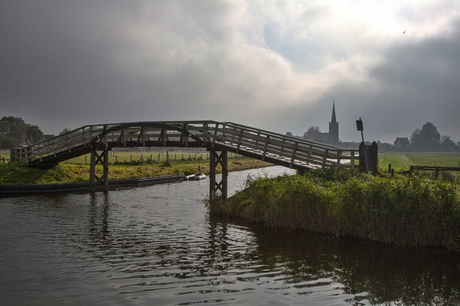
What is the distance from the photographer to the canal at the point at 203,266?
9945 millimetres

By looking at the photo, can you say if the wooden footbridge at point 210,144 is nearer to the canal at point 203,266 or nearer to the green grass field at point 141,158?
the canal at point 203,266

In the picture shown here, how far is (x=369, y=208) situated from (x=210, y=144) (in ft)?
42.8

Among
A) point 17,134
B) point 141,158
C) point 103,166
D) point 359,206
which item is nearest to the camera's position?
point 359,206

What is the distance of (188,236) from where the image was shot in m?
16.8

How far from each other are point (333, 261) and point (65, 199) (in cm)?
2078

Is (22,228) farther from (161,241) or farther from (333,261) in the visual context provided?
(333,261)

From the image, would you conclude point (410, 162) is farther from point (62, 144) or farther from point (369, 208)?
point (369, 208)

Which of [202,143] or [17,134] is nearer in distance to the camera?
[202,143]

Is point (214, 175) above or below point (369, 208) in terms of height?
above

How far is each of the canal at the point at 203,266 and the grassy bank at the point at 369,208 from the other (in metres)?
0.56

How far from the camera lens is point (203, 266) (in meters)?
12.5

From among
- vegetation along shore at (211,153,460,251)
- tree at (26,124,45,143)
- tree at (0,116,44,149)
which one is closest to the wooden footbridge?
vegetation along shore at (211,153,460,251)

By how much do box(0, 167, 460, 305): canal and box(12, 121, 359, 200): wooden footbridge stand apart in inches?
236

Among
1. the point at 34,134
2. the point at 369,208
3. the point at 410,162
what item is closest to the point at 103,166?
the point at 369,208
